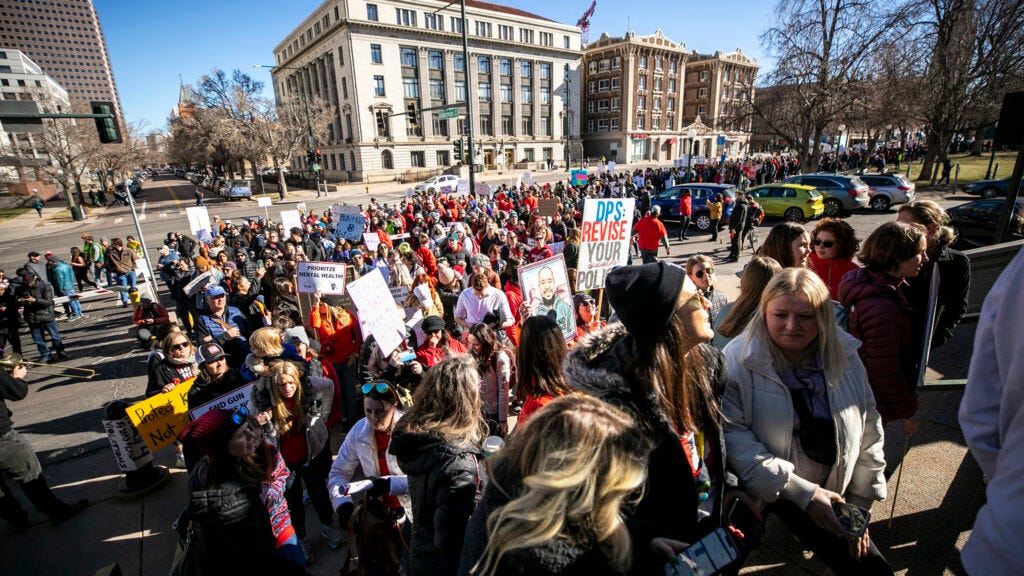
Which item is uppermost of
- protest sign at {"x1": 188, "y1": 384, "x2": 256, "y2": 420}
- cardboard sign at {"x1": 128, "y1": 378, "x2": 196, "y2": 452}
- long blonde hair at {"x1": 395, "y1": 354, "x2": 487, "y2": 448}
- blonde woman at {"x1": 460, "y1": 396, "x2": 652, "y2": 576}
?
blonde woman at {"x1": 460, "y1": 396, "x2": 652, "y2": 576}


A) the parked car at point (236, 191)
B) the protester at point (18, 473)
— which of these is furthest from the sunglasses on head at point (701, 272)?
the parked car at point (236, 191)

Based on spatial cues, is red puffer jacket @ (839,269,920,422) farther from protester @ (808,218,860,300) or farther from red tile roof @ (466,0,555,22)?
red tile roof @ (466,0,555,22)

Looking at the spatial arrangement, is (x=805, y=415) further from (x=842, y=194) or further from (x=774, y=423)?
(x=842, y=194)

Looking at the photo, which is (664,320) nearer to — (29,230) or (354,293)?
(354,293)

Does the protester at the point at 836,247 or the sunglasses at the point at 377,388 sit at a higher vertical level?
the protester at the point at 836,247

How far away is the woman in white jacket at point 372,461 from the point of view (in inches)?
104

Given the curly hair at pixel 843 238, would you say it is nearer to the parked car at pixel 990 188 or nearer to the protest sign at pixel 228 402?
the protest sign at pixel 228 402

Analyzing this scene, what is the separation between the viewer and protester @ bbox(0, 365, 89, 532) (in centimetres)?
374

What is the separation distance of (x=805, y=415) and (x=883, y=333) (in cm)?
101

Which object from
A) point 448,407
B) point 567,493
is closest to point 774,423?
point 567,493

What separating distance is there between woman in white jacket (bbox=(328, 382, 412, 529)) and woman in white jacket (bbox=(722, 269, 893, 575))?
1.94m

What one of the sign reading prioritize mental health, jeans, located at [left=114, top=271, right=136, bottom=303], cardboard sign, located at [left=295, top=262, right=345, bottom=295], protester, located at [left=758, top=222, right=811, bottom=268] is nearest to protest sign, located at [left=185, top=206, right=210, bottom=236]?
jeans, located at [left=114, top=271, right=136, bottom=303]

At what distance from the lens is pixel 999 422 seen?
1.24m

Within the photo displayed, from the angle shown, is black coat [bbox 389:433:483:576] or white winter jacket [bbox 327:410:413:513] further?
white winter jacket [bbox 327:410:413:513]
